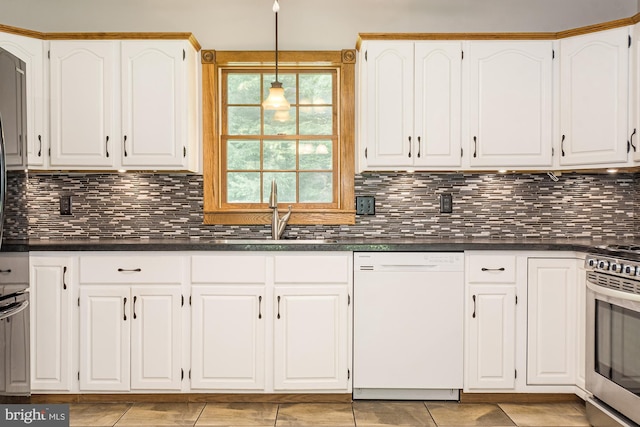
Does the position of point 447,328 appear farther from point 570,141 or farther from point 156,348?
point 156,348

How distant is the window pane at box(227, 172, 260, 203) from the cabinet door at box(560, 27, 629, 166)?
199 cm

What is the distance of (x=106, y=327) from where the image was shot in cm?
297

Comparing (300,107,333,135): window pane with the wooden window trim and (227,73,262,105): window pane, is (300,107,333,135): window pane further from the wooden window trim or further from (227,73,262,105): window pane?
(227,73,262,105): window pane

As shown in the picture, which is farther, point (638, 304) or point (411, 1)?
point (411, 1)

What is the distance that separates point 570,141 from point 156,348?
2710 mm

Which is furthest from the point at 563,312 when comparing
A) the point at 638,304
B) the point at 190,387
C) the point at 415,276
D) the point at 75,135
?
the point at 75,135

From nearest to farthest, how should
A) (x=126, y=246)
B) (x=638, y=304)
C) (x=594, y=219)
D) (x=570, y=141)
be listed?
(x=638, y=304)
(x=126, y=246)
(x=570, y=141)
(x=594, y=219)

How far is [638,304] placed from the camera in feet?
7.88

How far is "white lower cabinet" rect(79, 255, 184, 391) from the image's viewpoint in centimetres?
297

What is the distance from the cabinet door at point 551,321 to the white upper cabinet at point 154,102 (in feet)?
7.29

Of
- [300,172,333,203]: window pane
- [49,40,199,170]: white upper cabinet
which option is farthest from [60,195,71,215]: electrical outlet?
[300,172,333,203]: window pane

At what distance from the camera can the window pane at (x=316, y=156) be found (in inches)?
147

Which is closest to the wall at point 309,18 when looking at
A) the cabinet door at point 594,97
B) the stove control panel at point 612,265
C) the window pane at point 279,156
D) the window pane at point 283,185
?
the cabinet door at point 594,97

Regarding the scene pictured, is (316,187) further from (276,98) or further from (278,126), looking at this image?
(276,98)
